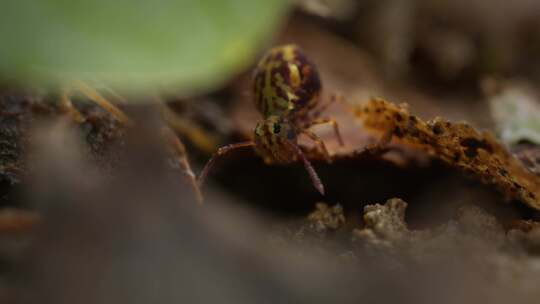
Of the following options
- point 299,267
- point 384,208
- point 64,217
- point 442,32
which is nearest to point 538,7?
point 442,32

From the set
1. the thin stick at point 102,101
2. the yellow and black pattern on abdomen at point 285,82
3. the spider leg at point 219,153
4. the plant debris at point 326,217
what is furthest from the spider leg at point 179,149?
the yellow and black pattern on abdomen at point 285,82

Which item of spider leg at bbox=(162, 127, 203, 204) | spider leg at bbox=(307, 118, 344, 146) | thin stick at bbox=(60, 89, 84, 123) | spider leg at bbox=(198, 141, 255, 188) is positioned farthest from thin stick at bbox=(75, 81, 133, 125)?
spider leg at bbox=(307, 118, 344, 146)

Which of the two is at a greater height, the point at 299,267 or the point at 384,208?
the point at 384,208

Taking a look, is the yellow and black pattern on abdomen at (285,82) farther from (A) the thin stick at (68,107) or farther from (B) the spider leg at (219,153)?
(A) the thin stick at (68,107)

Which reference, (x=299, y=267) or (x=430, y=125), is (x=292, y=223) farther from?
(x=299, y=267)

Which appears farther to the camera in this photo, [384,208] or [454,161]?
[454,161]

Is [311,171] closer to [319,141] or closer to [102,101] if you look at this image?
[319,141]
